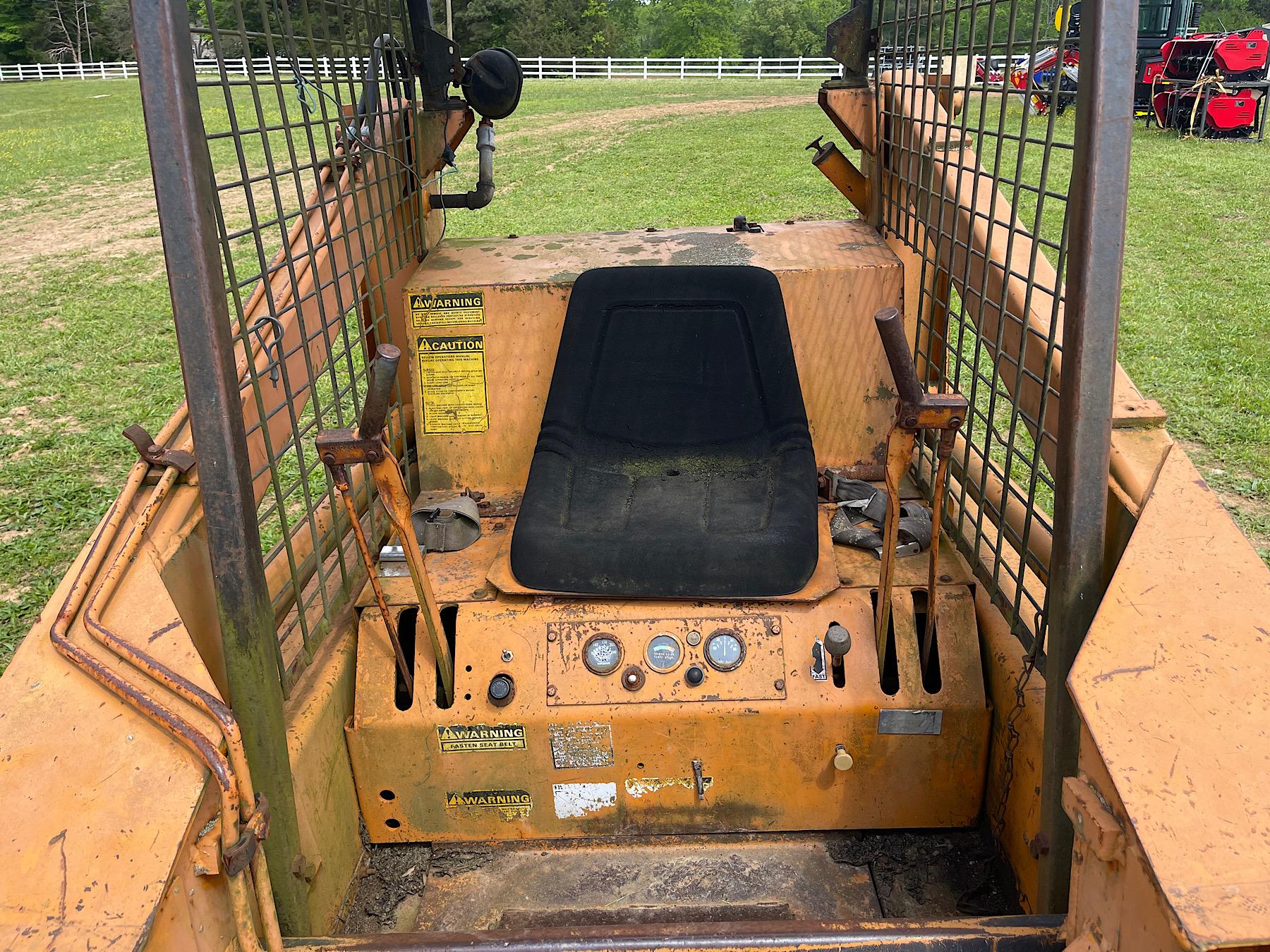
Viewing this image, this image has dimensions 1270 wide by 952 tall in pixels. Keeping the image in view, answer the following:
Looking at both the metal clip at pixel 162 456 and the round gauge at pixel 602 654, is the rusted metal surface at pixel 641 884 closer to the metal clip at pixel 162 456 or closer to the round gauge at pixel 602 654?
the round gauge at pixel 602 654

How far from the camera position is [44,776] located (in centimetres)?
131

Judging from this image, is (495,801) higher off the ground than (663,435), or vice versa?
(663,435)

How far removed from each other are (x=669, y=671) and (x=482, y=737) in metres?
0.40

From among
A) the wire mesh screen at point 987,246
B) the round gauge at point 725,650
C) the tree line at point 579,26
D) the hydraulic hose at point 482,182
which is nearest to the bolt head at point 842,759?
the round gauge at point 725,650

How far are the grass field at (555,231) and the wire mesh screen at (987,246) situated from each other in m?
1.79

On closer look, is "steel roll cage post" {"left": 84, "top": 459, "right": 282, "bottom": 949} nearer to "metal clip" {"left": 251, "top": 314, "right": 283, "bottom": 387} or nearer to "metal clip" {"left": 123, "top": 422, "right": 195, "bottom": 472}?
"metal clip" {"left": 123, "top": 422, "right": 195, "bottom": 472}

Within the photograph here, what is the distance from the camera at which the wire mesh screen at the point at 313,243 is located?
1795mm

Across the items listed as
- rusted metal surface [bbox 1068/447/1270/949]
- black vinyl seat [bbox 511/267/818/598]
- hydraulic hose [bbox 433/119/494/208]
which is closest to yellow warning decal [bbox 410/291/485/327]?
black vinyl seat [bbox 511/267/818/598]

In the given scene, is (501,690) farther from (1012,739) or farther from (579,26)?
(579,26)

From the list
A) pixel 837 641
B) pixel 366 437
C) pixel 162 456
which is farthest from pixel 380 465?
pixel 837 641

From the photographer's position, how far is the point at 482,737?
6.73 ft

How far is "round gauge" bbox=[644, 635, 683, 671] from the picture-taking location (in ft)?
6.81

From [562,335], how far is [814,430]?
2.27ft

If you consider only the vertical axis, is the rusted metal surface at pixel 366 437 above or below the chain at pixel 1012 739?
above
